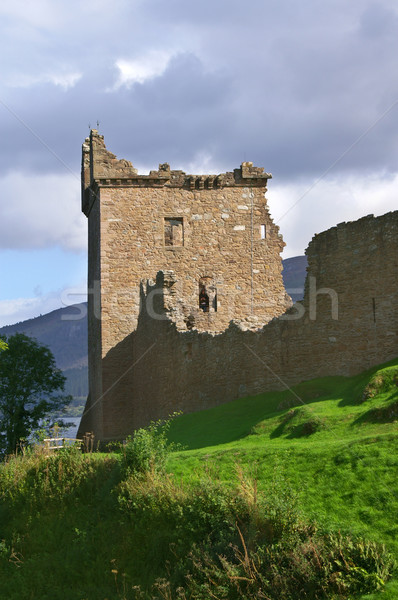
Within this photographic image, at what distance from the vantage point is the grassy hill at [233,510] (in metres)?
12.7

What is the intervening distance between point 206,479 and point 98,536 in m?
3.18

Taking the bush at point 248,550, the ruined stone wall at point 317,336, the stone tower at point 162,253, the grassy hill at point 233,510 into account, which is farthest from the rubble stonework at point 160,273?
the bush at point 248,550

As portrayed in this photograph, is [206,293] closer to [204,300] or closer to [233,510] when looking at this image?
[204,300]

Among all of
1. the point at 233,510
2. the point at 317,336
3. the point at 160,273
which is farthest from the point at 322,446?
the point at 160,273

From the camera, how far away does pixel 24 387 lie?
137 feet

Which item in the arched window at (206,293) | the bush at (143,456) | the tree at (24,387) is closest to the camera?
the bush at (143,456)

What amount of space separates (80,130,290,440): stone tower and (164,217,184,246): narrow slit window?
1.6 inches

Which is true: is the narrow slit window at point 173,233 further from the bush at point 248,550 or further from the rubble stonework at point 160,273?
the bush at point 248,550

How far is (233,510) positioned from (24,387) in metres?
28.7

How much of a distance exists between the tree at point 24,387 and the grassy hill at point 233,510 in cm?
1870

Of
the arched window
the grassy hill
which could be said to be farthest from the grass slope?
the arched window

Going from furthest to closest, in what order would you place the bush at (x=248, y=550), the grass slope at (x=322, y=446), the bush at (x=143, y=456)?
the bush at (x=143, y=456) < the grass slope at (x=322, y=446) < the bush at (x=248, y=550)

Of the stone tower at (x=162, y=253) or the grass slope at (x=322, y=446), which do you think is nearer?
the grass slope at (x=322, y=446)

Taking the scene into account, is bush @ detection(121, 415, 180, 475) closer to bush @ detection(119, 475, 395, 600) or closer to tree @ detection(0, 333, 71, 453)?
bush @ detection(119, 475, 395, 600)
